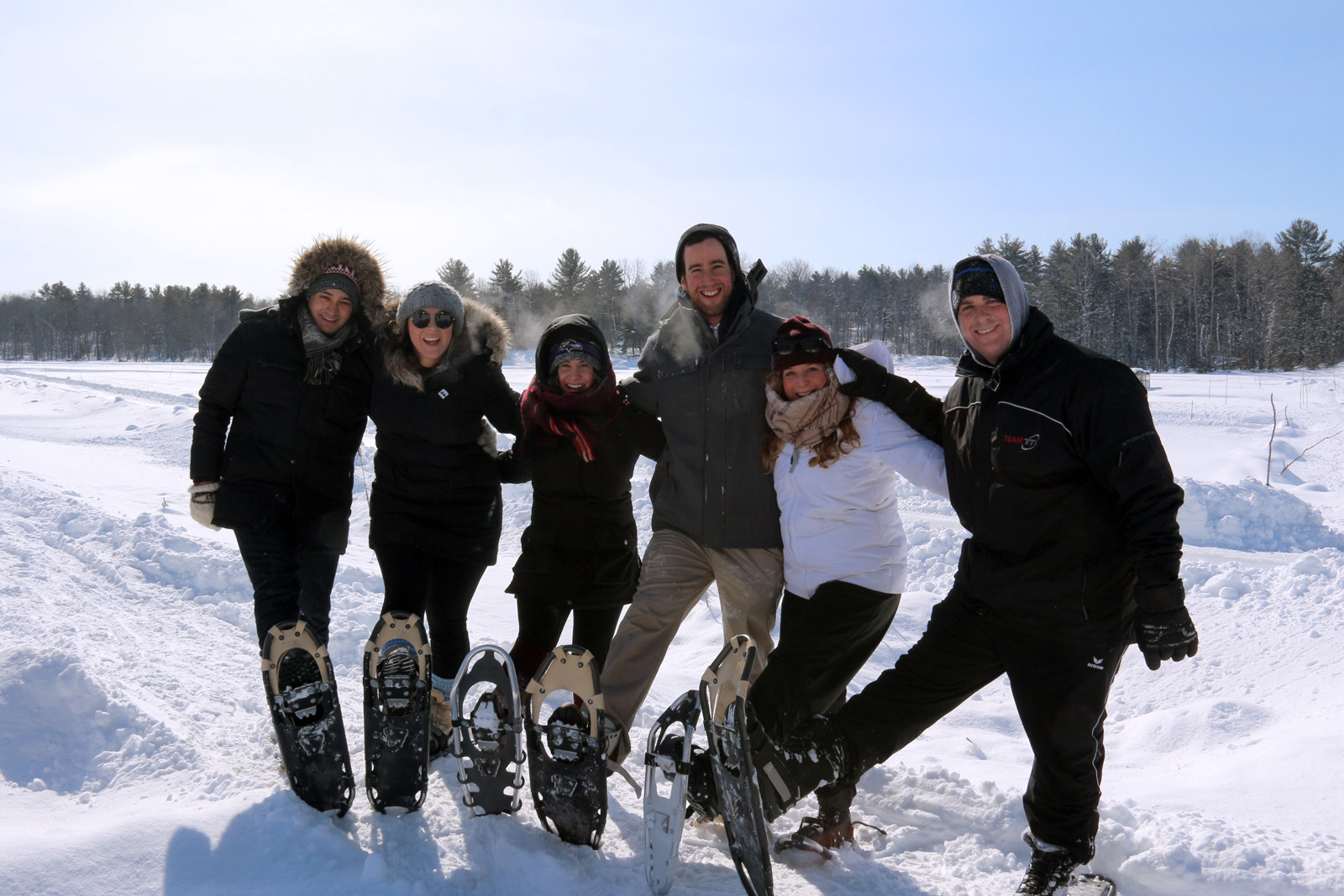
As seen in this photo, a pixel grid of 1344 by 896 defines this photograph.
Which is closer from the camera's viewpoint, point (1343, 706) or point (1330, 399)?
point (1343, 706)

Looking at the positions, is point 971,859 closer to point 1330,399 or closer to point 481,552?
point 481,552

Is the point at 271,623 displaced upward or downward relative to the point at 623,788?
upward

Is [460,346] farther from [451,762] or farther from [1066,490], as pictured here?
[1066,490]

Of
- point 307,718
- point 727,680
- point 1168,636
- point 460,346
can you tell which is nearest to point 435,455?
point 460,346

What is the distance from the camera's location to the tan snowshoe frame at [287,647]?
2.77m

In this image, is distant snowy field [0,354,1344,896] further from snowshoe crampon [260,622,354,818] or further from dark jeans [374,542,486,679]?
dark jeans [374,542,486,679]

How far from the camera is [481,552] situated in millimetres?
3424

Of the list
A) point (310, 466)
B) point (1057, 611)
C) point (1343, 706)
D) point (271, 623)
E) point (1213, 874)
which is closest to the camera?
point (1057, 611)

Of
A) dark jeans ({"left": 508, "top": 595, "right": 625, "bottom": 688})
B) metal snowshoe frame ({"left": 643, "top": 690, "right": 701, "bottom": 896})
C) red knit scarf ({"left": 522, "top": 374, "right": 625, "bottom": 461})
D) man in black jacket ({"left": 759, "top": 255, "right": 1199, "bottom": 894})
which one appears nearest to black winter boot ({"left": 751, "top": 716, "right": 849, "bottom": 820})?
man in black jacket ({"left": 759, "top": 255, "right": 1199, "bottom": 894})

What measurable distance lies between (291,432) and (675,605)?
175 cm

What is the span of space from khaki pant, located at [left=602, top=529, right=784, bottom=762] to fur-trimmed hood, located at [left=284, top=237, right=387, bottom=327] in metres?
1.69

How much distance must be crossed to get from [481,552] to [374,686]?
0.76 meters

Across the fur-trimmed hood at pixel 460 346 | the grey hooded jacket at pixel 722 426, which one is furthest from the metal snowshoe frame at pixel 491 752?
the fur-trimmed hood at pixel 460 346

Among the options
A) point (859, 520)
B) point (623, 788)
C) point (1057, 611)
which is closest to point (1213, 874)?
point (1057, 611)
